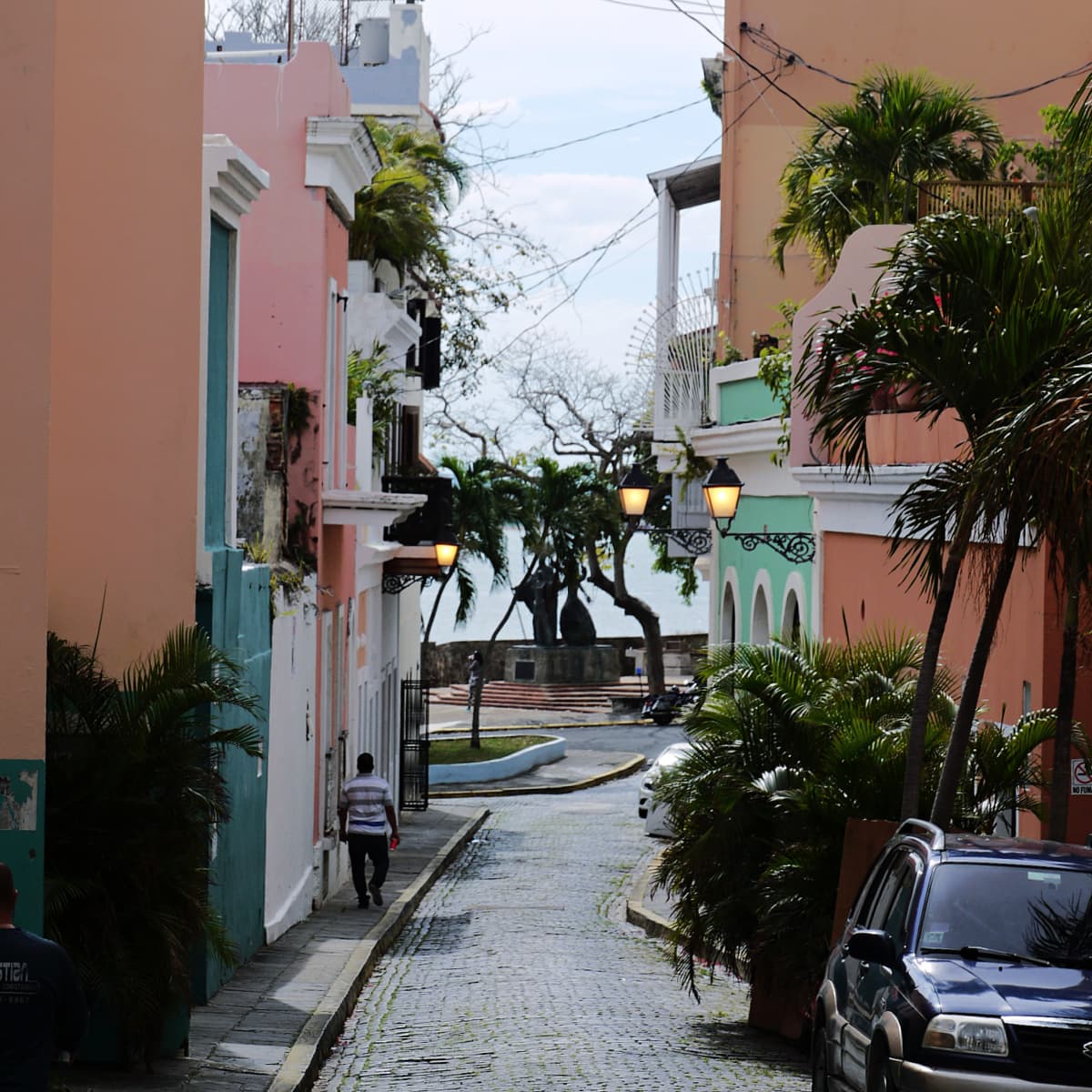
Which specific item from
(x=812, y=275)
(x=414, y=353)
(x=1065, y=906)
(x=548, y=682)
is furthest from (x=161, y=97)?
(x=548, y=682)

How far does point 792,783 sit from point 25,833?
539cm

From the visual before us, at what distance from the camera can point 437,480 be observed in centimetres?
2497

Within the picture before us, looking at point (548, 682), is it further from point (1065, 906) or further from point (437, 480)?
point (1065, 906)

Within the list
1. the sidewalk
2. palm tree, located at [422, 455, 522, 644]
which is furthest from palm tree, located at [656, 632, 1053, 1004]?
palm tree, located at [422, 455, 522, 644]

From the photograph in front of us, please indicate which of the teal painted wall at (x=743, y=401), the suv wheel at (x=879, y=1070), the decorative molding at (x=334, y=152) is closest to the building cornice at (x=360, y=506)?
the decorative molding at (x=334, y=152)

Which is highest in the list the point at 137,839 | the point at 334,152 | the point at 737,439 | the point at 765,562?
the point at 334,152

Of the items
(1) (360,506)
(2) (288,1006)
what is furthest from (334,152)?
(2) (288,1006)

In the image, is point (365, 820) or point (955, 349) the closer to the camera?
point (955, 349)

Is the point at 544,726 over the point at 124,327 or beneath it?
beneath

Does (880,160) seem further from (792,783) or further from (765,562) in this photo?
(792,783)

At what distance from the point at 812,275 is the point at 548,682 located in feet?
94.6

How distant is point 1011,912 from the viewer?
26.7ft

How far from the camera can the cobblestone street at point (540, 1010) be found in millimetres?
10734

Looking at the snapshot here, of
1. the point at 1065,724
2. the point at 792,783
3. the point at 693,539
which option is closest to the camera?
the point at 1065,724
